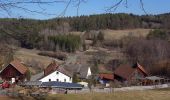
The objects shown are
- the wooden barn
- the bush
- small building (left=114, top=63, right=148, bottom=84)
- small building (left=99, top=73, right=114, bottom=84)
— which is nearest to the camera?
the wooden barn

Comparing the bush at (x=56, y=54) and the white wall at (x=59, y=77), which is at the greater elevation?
the bush at (x=56, y=54)

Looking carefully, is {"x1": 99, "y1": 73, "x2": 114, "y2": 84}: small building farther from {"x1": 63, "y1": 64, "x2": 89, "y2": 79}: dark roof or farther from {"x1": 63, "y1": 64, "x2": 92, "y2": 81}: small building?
{"x1": 63, "y1": 64, "x2": 89, "y2": 79}: dark roof

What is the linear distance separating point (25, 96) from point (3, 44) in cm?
2434

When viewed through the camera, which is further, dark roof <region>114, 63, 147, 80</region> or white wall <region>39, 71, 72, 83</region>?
dark roof <region>114, 63, 147, 80</region>

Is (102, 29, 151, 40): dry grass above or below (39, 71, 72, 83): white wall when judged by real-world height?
above

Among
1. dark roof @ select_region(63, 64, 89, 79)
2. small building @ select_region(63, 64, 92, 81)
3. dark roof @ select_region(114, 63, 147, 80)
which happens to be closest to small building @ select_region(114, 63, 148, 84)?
dark roof @ select_region(114, 63, 147, 80)

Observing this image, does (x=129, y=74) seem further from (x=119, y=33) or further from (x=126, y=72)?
(x=119, y=33)

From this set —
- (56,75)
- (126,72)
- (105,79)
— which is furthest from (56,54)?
(56,75)

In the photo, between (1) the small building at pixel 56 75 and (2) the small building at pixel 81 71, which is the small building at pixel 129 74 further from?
(1) the small building at pixel 56 75

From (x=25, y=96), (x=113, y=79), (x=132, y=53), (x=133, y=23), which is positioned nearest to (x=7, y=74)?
(x=113, y=79)

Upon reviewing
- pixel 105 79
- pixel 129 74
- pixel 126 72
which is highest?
pixel 126 72

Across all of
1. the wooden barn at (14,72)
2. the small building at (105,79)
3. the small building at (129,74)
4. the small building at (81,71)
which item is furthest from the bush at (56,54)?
the wooden barn at (14,72)

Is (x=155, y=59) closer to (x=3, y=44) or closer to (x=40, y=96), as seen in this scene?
(x=40, y=96)

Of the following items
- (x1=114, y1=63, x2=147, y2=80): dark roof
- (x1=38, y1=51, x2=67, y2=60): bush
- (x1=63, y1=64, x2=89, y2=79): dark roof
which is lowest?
(x1=114, y1=63, x2=147, y2=80): dark roof
